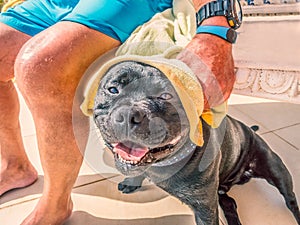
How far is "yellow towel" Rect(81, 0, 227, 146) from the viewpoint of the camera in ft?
2.13

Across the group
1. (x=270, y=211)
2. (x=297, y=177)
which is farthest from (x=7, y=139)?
(x=297, y=177)

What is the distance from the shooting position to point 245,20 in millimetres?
2219

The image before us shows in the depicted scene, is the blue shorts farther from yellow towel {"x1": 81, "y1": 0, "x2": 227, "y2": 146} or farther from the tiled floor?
the tiled floor

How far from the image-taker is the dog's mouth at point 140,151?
2.27ft

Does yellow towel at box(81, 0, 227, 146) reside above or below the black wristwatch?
below

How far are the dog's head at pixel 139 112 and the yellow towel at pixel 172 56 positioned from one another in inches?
0.6

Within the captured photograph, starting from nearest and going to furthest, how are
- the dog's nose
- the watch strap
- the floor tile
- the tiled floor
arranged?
the dog's nose
the watch strap
the tiled floor
the floor tile

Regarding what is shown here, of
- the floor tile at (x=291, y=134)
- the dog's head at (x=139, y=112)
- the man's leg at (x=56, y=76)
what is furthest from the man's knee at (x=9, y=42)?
the floor tile at (x=291, y=134)

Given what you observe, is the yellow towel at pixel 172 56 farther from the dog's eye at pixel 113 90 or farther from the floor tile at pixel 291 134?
the floor tile at pixel 291 134

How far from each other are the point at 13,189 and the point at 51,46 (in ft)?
2.47

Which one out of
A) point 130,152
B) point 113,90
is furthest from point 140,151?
point 113,90

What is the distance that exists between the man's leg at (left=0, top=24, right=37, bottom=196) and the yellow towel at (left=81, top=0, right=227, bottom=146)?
18.2 inches

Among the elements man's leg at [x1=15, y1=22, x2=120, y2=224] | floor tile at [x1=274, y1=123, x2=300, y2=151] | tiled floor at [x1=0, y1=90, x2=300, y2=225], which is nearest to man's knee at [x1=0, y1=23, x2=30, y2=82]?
man's leg at [x1=15, y1=22, x2=120, y2=224]

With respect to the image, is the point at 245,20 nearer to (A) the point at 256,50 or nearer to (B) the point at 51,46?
(A) the point at 256,50
